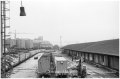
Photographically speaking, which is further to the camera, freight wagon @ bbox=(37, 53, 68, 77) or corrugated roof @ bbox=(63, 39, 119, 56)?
corrugated roof @ bbox=(63, 39, 119, 56)

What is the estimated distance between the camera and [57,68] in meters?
16.0

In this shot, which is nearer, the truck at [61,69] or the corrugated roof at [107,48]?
the truck at [61,69]

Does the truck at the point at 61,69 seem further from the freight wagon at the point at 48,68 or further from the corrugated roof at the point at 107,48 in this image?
the corrugated roof at the point at 107,48

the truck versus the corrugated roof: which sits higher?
the corrugated roof

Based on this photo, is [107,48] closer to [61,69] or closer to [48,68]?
[61,69]

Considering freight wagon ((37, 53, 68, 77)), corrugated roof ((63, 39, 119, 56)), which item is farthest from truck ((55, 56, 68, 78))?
corrugated roof ((63, 39, 119, 56))

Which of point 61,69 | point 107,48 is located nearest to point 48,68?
point 61,69

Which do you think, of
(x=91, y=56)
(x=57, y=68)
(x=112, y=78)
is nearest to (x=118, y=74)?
(x=112, y=78)

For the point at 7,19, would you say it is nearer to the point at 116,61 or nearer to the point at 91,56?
the point at 116,61

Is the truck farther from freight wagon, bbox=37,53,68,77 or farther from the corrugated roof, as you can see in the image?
the corrugated roof

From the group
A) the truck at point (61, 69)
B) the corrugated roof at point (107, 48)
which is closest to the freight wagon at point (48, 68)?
the truck at point (61, 69)

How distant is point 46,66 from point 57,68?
114 cm

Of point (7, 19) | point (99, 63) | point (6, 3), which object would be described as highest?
point (6, 3)

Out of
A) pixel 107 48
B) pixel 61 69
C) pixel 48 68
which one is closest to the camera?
pixel 61 69
